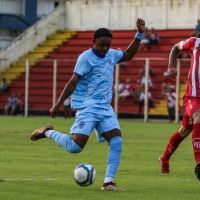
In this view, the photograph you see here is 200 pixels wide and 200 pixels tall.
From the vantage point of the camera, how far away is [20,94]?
4828cm

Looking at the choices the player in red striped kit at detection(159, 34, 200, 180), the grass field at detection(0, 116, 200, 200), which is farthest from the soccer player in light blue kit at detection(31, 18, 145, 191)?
the player in red striped kit at detection(159, 34, 200, 180)

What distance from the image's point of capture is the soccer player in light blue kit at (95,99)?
1291cm

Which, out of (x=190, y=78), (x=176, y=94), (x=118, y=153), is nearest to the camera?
(x=118, y=153)

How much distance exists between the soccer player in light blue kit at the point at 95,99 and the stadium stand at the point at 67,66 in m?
29.3

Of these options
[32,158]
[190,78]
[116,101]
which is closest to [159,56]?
[116,101]

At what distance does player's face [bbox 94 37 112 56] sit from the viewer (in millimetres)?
12930

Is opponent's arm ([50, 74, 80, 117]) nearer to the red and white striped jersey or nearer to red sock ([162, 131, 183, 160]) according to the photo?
the red and white striped jersey

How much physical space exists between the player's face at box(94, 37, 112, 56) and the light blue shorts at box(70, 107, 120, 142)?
814mm

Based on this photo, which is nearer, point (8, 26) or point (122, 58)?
point (122, 58)

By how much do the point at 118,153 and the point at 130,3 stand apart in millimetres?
37623

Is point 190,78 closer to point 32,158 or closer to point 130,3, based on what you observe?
point 32,158

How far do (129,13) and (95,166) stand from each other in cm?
3369

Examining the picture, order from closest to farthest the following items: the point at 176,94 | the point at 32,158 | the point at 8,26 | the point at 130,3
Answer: the point at 32,158 → the point at 176,94 → the point at 130,3 → the point at 8,26

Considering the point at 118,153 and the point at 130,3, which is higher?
the point at 130,3
